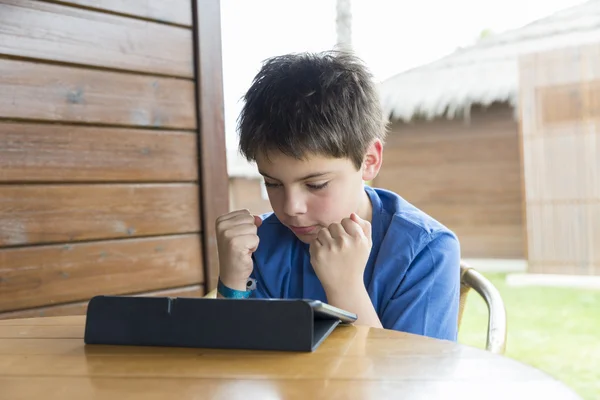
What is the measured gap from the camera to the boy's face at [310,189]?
49.9 inches

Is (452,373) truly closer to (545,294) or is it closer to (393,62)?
(545,294)

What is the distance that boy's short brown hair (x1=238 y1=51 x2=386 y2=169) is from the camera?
51.5 inches

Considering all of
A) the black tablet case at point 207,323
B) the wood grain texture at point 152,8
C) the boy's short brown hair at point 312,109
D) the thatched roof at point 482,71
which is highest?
the thatched roof at point 482,71

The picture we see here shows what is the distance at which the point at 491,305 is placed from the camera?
1.29 m

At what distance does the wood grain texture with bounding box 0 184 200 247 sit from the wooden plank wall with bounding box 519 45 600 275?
5.68 metres

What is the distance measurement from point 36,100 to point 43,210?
388 mm

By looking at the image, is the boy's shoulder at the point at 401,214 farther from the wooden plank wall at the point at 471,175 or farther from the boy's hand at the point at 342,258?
the wooden plank wall at the point at 471,175

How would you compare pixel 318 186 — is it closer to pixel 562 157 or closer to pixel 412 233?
pixel 412 233

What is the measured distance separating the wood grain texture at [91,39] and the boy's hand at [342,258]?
5.08ft

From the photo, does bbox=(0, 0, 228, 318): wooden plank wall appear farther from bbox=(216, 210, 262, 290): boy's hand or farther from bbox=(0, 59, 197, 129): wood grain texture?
bbox=(216, 210, 262, 290): boy's hand

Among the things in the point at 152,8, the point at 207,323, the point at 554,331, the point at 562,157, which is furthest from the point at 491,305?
the point at 562,157

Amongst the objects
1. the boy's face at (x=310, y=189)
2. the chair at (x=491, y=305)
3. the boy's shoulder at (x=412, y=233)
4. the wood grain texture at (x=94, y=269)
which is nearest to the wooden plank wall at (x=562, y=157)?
the wood grain texture at (x=94, y=269)

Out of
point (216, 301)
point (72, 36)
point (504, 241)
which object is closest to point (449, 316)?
point (216, 301)

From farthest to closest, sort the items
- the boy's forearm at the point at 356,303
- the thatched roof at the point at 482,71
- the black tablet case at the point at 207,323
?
the thatched roof at the point at 482,71, the boy's forearm at the point at 356,303, the black tablet case at the point at 207,323
